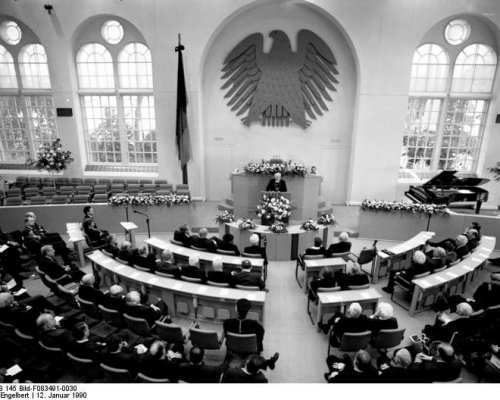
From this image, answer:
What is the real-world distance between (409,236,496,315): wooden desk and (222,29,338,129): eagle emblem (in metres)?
7.47

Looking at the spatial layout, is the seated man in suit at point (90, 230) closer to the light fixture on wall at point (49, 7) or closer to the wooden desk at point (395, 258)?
the wooden desk at point (395, 258)

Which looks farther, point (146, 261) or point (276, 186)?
point (276, 186)

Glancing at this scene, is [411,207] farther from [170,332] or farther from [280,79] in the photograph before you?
[170,332]

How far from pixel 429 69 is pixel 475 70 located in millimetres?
1679

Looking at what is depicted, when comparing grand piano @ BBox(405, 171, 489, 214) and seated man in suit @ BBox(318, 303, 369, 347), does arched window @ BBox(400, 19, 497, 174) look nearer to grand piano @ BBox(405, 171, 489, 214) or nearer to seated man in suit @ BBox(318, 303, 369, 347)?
grand piano @ BBox(405, 171, 489, 214)

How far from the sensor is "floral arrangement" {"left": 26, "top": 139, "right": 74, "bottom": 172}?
12.1 m

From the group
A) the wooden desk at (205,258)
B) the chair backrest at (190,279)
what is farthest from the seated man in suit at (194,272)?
the wooden desk at (205,258)

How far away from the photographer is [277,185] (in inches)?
386

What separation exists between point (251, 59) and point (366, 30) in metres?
4.07

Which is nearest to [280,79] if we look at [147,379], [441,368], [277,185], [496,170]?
Result: [277,185]

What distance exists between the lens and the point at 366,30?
36.9 ft

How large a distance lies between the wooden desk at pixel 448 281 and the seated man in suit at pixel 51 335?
5685 millimetres

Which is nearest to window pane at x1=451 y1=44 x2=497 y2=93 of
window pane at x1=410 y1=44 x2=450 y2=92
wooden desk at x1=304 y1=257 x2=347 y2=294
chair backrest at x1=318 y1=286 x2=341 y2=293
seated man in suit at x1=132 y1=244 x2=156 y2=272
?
window pane at x1=410 y1=44 x2=450 y2=92

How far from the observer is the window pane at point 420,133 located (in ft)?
41.6
